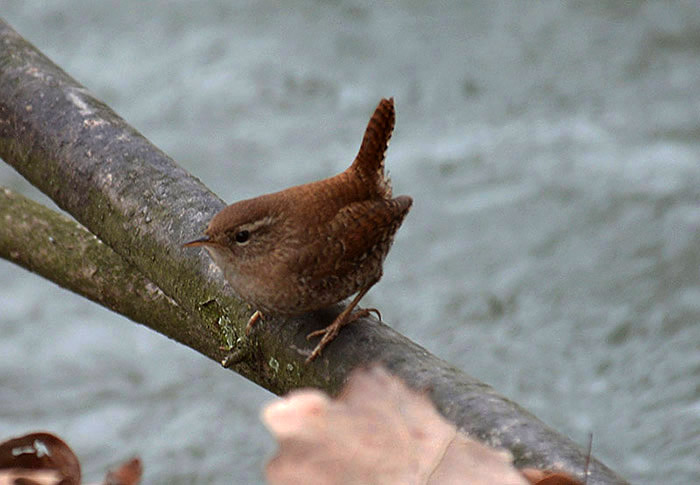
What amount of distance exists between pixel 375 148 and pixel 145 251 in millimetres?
599

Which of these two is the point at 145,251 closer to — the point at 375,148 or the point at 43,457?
the point at 375,148

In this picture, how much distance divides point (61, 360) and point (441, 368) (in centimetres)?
457

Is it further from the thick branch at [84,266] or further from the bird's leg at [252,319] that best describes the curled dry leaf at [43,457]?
the thick branch at [84,266]

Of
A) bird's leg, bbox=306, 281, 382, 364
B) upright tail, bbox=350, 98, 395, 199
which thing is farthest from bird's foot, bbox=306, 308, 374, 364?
upright tail, bbox=350, 98, 395, 199

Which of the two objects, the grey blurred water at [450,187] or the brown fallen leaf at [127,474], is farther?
the grey blurred water at [450,187]

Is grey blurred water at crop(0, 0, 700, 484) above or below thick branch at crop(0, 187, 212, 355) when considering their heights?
above

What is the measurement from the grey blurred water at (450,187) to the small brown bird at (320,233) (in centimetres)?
263

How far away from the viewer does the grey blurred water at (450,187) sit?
16.8 feet

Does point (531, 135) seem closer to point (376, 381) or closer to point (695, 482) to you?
point (695, 482)

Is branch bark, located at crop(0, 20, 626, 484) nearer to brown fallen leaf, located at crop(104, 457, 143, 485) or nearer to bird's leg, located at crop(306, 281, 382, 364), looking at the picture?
bird's leg, located at crop(306, 281, 382, 364)

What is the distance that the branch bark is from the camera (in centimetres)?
145

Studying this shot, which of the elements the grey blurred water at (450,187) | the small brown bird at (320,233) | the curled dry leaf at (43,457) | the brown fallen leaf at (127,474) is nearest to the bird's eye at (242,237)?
the small brown bird at (320,233)

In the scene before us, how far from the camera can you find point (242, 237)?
210 cm

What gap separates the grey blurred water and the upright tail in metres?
2.62
